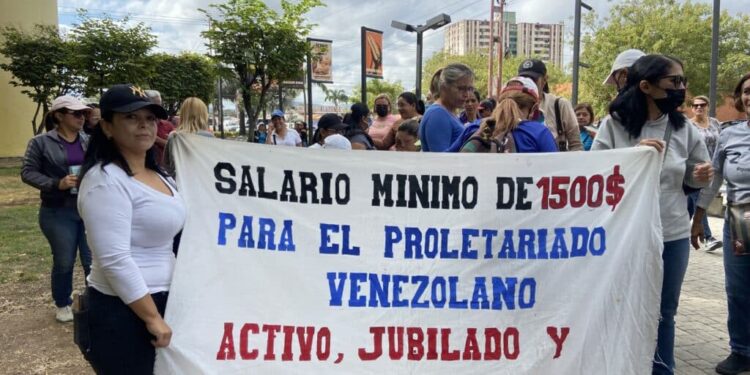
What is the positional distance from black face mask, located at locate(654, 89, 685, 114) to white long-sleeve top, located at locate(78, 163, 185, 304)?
260cm

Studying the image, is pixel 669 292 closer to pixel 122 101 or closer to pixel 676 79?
→ pixel 676 79

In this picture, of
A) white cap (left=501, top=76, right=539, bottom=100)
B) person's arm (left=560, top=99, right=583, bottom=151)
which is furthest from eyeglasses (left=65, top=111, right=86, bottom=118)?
person's arm (left=560, top=99, right=583, bottom=151)

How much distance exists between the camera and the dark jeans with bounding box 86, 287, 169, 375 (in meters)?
2.07

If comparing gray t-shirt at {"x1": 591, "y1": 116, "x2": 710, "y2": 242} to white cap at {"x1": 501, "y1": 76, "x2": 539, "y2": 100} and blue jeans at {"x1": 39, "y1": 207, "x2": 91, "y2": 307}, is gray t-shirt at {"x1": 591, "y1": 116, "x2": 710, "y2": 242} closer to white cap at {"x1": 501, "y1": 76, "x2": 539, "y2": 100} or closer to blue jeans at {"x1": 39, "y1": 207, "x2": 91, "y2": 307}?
white cap at {"x1": 501, "y1": 76, "x2": 539, "y2": 100}

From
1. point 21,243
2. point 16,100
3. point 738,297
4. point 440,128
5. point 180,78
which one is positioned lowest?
point 21,243

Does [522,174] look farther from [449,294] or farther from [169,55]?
[169,55]

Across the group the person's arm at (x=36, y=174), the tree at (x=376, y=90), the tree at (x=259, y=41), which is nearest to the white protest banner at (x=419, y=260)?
the person's arm at (x=36, y=174)

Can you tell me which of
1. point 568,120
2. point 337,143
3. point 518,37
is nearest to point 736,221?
point 568,120

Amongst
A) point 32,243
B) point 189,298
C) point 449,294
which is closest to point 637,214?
point 449,294

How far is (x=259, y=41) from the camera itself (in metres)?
15.4

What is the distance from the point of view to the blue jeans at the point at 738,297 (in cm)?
361

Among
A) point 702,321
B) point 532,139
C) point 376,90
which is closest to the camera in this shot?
point 532,139

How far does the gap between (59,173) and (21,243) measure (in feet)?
14.0

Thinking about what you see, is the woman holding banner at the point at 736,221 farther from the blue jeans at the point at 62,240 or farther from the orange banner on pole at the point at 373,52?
the orange banner on pole at the point at 373,52
